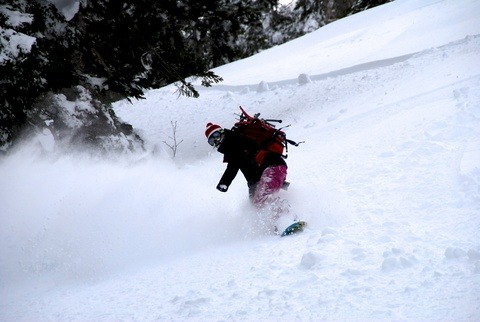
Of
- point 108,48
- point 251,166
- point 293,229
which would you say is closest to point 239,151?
point 251,166

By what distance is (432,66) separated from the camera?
9336mm

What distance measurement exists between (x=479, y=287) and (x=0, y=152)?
7.36 meters

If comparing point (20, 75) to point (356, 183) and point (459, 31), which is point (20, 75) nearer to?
point (356, 183)

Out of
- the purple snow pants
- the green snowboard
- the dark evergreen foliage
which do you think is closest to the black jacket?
the purple snow pants

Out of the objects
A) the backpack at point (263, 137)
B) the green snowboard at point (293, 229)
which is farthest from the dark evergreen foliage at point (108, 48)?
the green snowboard at point (293, 229)

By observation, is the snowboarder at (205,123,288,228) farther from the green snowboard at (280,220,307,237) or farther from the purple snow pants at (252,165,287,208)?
the green snowboard at (280,220,307,237)

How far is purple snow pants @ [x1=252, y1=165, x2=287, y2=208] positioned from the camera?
4.24 meters

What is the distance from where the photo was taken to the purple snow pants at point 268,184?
424 centimetres

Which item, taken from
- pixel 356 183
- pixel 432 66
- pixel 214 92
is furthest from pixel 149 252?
pixel 214 92

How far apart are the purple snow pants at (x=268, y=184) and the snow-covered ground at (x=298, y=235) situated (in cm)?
26

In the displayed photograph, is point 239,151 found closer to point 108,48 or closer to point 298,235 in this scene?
point 298,235

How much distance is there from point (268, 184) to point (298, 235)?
2.81 feet

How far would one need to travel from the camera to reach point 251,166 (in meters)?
4.66

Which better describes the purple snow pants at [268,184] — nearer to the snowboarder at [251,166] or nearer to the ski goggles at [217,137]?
the snowboarder at [251,166]
